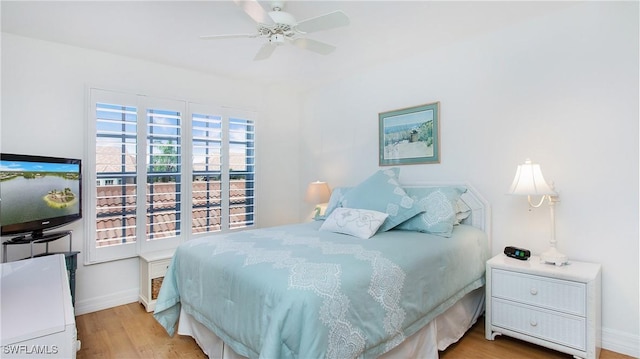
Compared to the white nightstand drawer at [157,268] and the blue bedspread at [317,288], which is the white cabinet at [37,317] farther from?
the white nightstand drawer at [157,268]

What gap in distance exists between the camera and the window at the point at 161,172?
3.07 m

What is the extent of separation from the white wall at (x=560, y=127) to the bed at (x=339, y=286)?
1.16 feet

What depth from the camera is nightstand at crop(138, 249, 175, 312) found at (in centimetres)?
301

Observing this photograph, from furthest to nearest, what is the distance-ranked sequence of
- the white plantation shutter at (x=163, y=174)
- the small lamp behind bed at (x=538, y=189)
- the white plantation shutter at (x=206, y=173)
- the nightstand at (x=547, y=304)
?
the white plantation shutter at (x=206, y=173)
the white plantation shutter at (x=163, y=174)
the small lamp behind bed at (x=538, y=189)
the nightstand at (x=547, y=304)

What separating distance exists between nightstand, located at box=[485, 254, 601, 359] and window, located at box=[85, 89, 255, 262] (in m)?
2.81

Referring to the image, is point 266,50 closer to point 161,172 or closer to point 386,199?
point 386,199

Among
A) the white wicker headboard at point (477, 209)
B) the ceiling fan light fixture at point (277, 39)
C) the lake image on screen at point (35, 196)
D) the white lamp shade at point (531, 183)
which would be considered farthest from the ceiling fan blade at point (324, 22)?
the lake image on screen at point (35, 196)

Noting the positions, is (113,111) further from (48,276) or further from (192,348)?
(192,348)

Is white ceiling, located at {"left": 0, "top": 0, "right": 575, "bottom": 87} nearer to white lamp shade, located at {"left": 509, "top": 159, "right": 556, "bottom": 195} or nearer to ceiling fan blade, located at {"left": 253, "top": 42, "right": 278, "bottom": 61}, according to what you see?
ceiling fan blade, located at {"left": 253, "top": 42, "right": 278, "bottom": 61}

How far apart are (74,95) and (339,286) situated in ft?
9.94

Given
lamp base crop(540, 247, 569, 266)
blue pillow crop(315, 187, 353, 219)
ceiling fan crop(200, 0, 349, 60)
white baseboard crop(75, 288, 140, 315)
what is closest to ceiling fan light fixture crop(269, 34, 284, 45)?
ceiling fan crop(200, 0, 349, 60)

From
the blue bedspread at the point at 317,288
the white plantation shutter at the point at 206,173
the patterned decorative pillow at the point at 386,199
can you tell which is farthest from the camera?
the white plantation shutter at the point at 206,173

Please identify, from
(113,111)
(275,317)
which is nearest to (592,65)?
(275,317)

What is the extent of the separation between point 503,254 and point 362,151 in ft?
5.93
